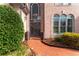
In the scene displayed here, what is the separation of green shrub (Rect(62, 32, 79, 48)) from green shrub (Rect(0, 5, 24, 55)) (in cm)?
61

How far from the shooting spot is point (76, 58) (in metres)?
3.56

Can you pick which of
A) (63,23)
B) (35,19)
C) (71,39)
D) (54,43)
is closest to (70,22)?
(63,23)

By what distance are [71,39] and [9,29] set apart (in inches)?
34.5

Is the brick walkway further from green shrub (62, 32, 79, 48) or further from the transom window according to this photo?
the transom window

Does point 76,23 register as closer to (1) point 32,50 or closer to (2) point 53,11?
(2) point 53,11

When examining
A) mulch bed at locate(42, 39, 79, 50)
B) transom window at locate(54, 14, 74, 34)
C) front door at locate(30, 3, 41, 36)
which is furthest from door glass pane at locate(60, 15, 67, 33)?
front door at locate(30, 3, 41, 36)

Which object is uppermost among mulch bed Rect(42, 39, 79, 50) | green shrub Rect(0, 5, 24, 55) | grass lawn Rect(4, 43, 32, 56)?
green shrub Rect(0, 5, 24, 55)

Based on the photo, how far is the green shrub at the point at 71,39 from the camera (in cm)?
358

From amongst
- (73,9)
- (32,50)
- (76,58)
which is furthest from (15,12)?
(76,58)

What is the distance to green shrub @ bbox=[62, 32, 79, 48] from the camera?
3584 mm

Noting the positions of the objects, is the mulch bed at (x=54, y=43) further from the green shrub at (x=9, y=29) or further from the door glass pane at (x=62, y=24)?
the green shrub at (x=9, y=29)

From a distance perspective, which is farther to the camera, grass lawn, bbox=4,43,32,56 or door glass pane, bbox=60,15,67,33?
door glass pane, bbox=60,15,67,33

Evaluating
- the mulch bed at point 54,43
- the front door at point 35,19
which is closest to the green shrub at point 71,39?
the mulch bed at point 54,43

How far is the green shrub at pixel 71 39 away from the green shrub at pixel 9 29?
2.01 ft
